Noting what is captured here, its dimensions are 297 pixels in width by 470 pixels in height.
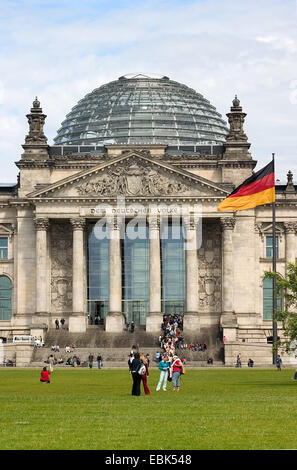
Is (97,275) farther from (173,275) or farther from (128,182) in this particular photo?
(128,182)

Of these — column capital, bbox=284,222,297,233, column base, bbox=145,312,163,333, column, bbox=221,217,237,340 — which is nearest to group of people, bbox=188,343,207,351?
column base, bbox=145,312,163,333

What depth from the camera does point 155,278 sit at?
11388 centimetres

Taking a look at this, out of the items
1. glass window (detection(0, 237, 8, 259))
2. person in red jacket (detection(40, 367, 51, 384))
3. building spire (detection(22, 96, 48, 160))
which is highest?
building spire (detection(22, 96, 48, 160))

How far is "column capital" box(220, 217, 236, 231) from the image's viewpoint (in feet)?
375

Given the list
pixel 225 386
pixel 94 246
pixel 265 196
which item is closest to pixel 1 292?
pixel 94 246

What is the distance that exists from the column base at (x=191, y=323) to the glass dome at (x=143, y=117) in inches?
1033

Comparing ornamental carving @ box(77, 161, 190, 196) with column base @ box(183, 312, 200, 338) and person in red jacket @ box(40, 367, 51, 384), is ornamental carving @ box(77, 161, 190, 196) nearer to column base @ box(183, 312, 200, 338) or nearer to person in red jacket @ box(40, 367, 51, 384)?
column base @ box(183, 312, 200, 338)

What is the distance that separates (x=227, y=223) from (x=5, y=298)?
83.0 ft

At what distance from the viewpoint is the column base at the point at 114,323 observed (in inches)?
4424

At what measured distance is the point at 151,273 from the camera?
114 m

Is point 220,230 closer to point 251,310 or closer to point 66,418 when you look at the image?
point 251,310

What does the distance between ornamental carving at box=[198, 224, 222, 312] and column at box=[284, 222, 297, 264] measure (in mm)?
7394

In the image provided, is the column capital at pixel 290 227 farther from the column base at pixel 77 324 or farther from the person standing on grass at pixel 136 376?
the person standing on grass at pixel 136 376
